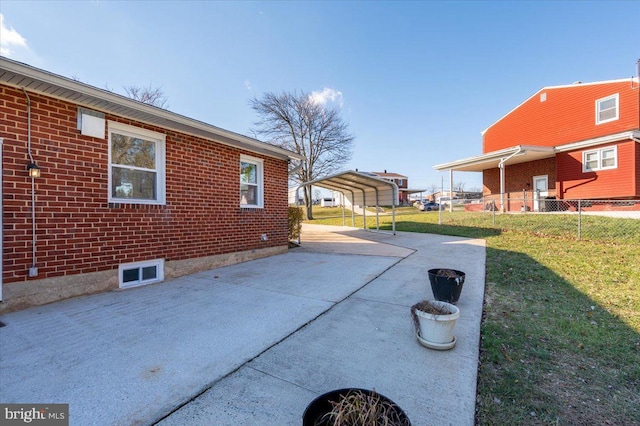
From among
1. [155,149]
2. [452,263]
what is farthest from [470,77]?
[155,149]

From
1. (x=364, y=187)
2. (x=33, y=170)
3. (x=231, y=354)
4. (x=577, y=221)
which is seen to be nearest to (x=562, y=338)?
(x=231, y=354)

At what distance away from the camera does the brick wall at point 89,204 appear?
3740mm

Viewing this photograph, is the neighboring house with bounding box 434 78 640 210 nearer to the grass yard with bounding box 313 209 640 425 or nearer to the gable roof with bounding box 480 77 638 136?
the gable roof with bounding box 480 77 638 136

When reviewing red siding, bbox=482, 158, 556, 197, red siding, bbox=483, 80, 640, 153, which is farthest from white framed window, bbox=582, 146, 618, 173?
red siding, bbox=483, 80, 640, 153

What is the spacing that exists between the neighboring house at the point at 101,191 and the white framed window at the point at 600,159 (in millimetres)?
A: 17146

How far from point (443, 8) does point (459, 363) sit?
12877mm

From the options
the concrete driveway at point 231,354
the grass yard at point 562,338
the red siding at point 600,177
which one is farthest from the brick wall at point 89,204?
the red siding at point 600,177

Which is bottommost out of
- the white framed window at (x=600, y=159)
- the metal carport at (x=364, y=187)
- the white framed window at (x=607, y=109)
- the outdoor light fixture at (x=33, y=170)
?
the outdoor light fixture at (x=33, y=170)

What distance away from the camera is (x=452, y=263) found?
6723 mm

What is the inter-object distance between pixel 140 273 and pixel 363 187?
33.0 ft

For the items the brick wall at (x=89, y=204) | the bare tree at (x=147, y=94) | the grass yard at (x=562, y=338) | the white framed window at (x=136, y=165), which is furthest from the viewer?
the bare tree at (x=147, y=94)

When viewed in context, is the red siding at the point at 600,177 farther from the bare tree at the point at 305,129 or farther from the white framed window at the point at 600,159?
the bare tree at the point at 305,129

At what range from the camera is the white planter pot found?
2.76 m

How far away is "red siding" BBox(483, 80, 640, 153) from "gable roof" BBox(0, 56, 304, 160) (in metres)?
19.5
